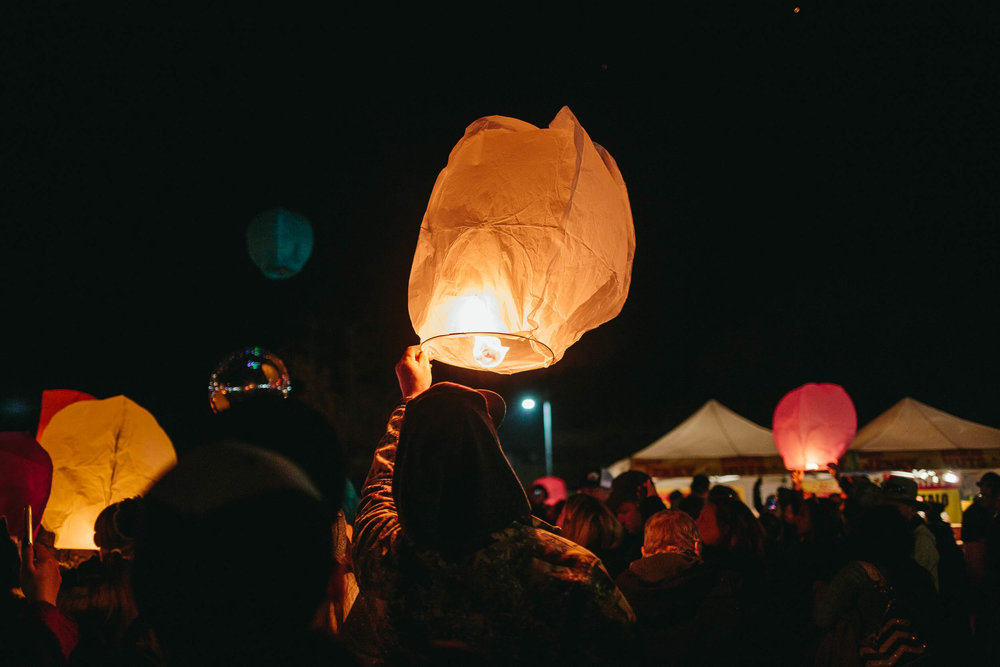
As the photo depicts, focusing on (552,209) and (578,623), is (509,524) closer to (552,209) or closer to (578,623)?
(578,623)

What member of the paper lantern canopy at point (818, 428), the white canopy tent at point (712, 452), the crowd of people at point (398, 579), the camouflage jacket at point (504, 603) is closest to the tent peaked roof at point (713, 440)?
the white canopy tent at point (712, 452)

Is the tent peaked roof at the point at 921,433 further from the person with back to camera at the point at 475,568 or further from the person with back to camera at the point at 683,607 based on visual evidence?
the person with back to camera at the point at 475,568

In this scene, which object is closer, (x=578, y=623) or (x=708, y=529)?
(x=578, y=623)

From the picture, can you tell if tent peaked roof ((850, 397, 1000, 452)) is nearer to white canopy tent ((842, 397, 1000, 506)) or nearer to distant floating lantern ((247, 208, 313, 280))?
white canopy tent ((842, 397, 1000, 506))

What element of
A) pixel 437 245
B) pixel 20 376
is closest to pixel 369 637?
pixel 437 245

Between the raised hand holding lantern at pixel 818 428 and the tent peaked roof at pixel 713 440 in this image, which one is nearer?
the raised hand holding lantern at pixel 818 428

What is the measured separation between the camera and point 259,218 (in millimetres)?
8805

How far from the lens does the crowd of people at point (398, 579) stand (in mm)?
1018

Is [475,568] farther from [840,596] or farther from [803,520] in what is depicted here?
[803,520]

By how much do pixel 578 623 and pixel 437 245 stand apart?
1246mm

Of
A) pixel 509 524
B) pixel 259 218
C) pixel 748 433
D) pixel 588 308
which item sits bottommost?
pixel 748 433

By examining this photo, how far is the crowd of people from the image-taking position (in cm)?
102

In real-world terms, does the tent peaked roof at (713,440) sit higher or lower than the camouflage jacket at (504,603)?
lower

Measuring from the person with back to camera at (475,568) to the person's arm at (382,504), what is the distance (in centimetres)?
6
